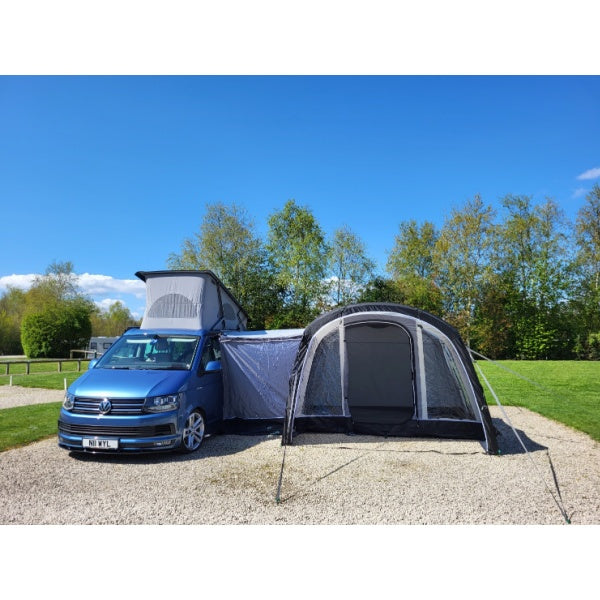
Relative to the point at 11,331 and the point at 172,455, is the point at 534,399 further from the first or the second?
the point at 11,331

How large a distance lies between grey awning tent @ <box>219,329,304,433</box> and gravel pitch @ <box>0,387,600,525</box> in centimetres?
79

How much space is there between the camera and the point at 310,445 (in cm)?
671

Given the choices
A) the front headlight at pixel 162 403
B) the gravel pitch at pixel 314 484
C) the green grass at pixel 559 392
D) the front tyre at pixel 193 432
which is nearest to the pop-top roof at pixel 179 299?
the front tyre at pixel 193 432

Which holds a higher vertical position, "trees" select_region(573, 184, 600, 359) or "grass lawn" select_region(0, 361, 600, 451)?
"trees" select_region(573, 184, 600, 359)

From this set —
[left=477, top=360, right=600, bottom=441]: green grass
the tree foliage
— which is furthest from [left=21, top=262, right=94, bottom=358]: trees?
[left=477, top=360, right=600, bottom=441]: green grass

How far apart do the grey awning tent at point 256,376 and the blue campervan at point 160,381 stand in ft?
0.99

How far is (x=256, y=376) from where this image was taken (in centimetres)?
783

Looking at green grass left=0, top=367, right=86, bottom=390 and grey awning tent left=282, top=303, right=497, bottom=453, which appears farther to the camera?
green grass left=0, top=367, right=86, bottom=390

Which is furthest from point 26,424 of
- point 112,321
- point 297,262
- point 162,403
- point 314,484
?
point 112,321

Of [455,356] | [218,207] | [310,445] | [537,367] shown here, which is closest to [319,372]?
[310,445]

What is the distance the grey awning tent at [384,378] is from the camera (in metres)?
6.77

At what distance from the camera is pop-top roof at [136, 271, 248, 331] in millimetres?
7605

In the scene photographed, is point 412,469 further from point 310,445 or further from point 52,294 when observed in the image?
point 52,294

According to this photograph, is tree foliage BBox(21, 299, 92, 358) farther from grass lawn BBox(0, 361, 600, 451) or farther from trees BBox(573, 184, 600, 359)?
trees BBox(573, 184, 600, 359)
